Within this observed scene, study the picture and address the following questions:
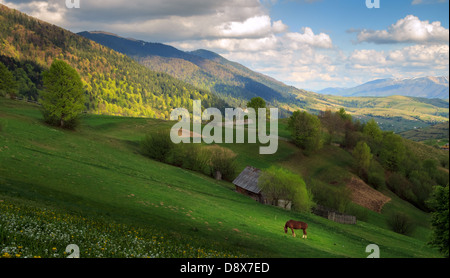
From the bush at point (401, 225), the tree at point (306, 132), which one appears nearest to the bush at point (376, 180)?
the tree at point (306, 132)

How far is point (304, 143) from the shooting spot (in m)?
99.2

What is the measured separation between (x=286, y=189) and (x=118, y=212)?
3161 centimetres

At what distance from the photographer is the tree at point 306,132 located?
98.2 meters

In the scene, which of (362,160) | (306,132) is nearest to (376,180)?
(362,160)

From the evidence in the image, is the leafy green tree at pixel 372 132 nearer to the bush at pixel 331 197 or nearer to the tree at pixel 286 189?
the bush at pixel 331 197

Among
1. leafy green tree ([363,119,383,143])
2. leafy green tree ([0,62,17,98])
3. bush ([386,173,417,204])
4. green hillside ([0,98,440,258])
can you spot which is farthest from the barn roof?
leafy green tree ([363,119,383,143])

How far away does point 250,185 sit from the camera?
5544 centimetres

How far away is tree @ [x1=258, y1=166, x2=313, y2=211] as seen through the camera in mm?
49500

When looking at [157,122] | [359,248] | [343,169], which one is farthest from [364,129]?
[359,248]

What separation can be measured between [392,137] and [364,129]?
53.7ft

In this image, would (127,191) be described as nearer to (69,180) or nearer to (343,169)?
(69,180)

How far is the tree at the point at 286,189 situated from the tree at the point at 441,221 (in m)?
24.9

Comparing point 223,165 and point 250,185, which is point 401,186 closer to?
point 223,165

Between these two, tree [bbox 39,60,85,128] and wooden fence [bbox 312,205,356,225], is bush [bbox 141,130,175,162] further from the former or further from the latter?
wooden fence [bbox 312,205,356,225]
